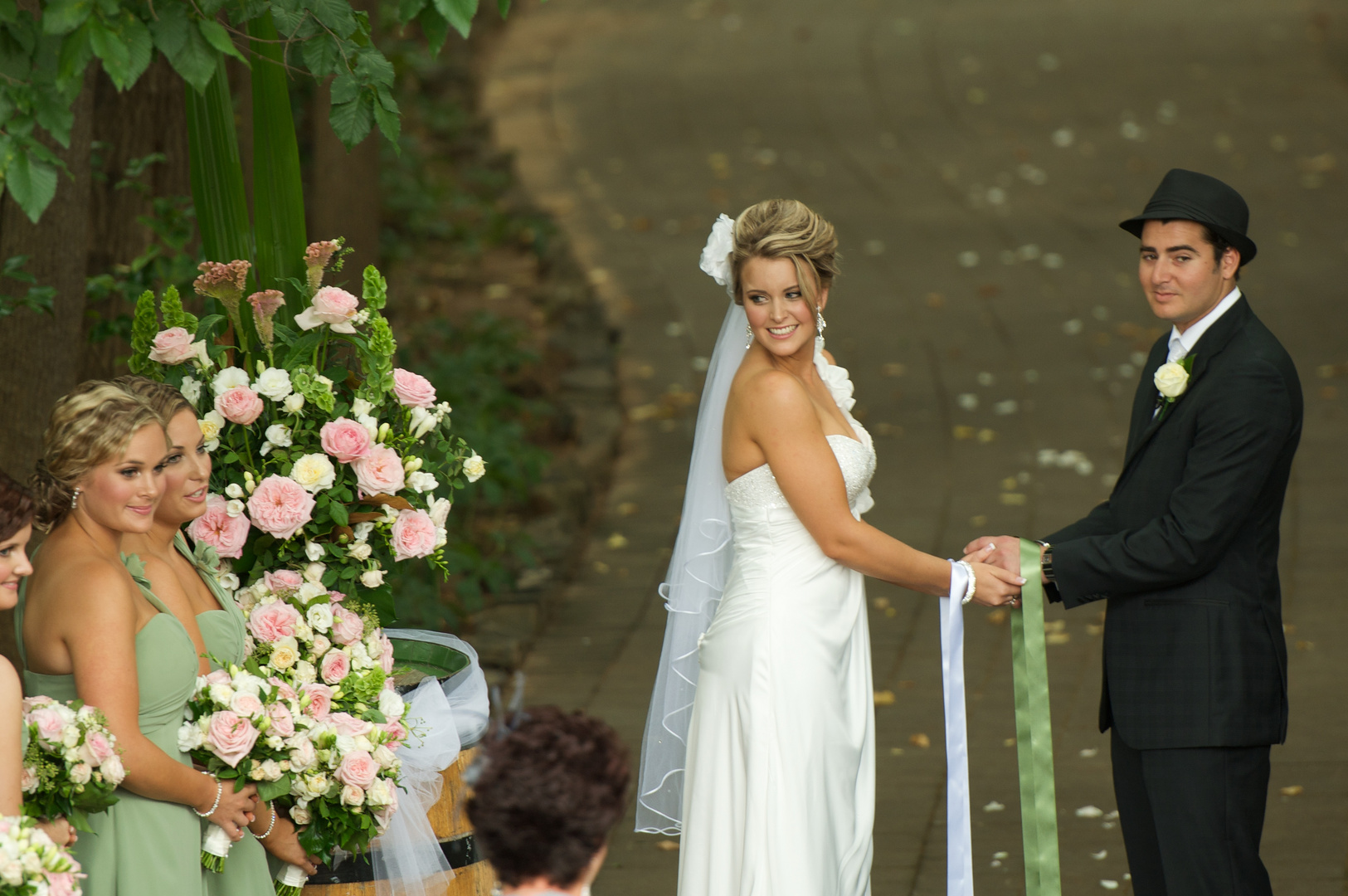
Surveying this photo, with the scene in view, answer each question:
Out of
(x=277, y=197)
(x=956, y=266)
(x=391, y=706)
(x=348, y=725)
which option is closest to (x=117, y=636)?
(x=348, y=725)

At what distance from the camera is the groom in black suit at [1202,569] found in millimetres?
3602

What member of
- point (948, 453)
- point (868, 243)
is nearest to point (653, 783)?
point (948, 453)

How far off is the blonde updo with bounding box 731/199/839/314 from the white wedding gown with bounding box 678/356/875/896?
42 centimetres

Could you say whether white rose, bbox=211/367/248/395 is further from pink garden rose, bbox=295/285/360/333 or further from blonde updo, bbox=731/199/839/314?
blonde updo, bbox=731/199/839/314

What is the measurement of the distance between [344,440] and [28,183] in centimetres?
107

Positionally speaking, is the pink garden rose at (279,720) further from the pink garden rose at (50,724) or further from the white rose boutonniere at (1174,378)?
the white rose boutonniere at (1174,378)

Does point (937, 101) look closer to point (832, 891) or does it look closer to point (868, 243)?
point (868, 243)

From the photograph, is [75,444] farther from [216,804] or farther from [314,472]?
Answer: [216,804]

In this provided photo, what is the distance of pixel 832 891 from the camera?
381cm

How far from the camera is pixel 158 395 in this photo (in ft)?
10.5

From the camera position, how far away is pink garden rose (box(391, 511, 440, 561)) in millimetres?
3666

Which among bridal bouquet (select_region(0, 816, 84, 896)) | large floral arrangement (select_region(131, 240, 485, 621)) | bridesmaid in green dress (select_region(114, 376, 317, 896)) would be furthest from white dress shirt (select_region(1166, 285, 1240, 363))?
bridal bouquet (select_region(0, 816, 84, 896))

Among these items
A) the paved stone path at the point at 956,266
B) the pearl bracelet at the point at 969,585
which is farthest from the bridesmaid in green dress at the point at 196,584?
the paved stone path at the point at 956,266

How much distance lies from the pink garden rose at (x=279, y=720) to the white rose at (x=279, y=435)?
2.16 feet
